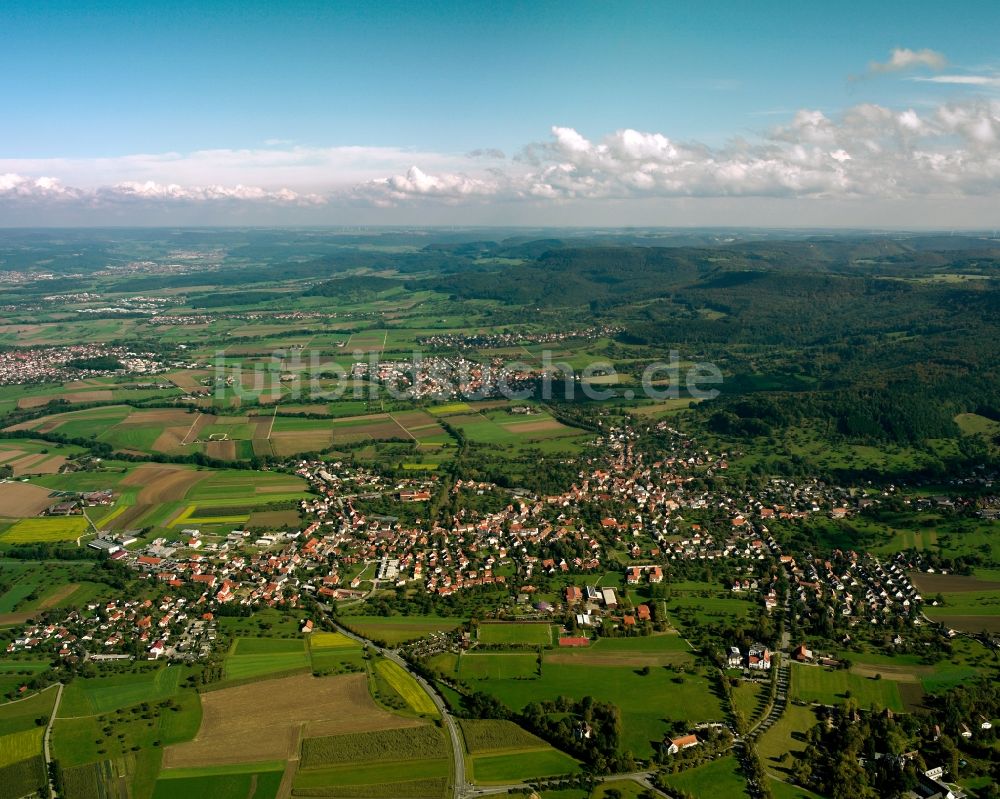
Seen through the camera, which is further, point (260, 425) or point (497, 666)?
point (260, 425)

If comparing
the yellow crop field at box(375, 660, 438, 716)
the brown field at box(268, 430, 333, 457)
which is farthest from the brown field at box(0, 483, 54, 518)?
the yellow crop field at box(375, 660, 438, 716)

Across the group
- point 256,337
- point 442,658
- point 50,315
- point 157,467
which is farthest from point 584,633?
point 50,315

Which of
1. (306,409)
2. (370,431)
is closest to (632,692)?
(370,431)

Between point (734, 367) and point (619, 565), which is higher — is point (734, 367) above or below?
above

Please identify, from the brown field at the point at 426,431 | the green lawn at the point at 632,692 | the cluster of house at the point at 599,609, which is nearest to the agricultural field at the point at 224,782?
the green lawn at the point at 632,692

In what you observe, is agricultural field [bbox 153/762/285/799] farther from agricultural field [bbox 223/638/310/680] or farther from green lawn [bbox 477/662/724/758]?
green lawn [bbox 477/662/724/758]

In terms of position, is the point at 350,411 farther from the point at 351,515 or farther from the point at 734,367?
the point at 734,367

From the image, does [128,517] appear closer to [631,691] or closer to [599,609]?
[599,609]
